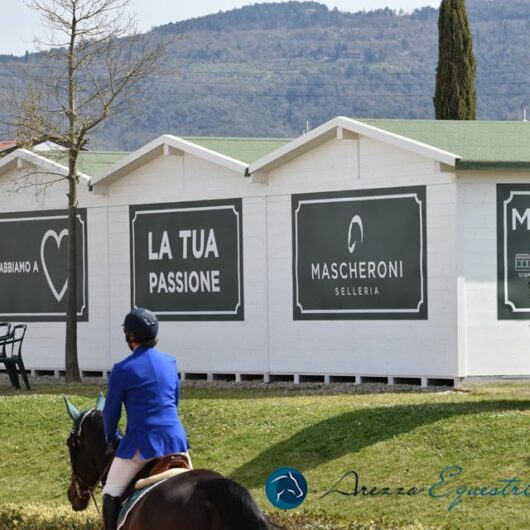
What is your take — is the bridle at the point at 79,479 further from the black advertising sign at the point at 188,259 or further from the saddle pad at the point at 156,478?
the black advertising sign at the point at 188,259

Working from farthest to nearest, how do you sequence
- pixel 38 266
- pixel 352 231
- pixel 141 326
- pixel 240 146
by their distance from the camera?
pixel 38 266
pixel 240 146
pixel 352 231
pixel 141 326

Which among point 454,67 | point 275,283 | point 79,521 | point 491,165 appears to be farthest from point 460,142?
point 79,521

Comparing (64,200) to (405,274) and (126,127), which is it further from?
(126,127)

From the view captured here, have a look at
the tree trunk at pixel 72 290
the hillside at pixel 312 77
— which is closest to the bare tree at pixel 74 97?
the tree trunk at pixel 72 290

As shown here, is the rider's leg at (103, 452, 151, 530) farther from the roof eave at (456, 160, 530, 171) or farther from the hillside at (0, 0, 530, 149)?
Answer: the hillside at (0, 0, 530, 149)

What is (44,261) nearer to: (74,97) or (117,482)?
(74,97)

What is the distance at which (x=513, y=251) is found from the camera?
20500 millimetres

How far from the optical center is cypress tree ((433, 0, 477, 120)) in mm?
31109

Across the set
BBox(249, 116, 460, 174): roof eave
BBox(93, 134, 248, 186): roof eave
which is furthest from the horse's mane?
BBox(93, 134, 248, 186): roof eave

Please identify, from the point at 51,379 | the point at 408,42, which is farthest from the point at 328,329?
the point at 408,42

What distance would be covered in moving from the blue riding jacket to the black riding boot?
278mm

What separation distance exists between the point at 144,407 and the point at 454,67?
23303mm

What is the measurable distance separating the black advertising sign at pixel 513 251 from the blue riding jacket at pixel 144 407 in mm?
11871

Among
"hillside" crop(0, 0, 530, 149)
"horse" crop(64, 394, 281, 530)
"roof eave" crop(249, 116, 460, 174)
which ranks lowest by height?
"horse" crop(64, 394, 281, 530)
